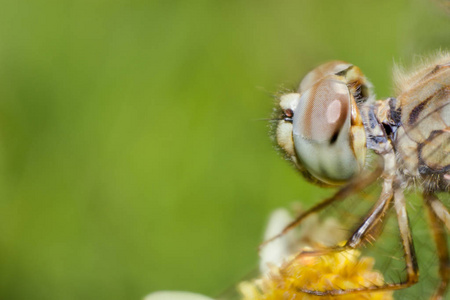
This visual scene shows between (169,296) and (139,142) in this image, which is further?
(139,142)

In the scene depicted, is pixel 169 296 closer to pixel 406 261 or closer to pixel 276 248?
pixel 276 248

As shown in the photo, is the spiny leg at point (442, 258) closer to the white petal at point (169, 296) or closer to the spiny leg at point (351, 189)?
the spiny leg at point (351, 189)

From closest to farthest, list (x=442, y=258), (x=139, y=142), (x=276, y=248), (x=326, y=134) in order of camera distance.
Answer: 1. (x=326, y=134)
2. (x=442, y=258)
3. (x=276, y=248)
4. (x=139, y=142)

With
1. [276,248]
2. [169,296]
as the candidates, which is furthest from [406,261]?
[169,296]

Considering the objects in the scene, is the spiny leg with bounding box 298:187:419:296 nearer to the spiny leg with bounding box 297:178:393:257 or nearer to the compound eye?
the spiny leg with bounding box 297:178:393:257

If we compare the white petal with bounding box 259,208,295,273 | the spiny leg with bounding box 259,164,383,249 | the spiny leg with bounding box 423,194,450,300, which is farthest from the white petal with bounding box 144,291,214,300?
the spiny leg with bounding box 423,194,450,300

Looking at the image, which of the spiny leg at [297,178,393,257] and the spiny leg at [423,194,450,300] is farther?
the spiny leg at [423,194,450,300]

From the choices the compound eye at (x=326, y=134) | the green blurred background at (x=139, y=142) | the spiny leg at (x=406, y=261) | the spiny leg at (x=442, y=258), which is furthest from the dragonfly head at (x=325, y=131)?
the green blurred background at (x=139, y=142)
